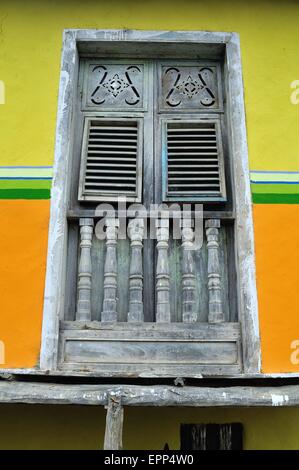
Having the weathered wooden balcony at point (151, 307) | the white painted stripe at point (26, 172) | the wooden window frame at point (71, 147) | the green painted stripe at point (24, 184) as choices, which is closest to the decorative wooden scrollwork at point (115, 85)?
the wooden window frame at point (71, 147)

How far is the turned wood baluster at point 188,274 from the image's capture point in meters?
4.62

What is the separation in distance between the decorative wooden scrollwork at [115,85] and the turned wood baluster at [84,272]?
1263mm

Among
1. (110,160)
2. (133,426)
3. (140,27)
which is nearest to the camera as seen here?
(133,426)

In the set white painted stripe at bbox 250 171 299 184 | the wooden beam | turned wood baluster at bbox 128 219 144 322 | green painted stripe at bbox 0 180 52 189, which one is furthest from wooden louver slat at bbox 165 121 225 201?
the wooden beam

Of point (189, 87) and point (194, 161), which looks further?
point (189, 87)

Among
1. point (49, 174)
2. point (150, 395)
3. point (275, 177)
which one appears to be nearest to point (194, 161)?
point (275, 177)

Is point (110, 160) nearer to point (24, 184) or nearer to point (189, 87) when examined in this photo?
point (24, 184)

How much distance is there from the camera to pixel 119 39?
5.30 m

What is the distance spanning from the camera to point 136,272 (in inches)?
185

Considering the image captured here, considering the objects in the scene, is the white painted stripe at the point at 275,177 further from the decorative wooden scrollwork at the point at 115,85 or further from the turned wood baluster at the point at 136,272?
the decorative wooden scrollwork at the point at 115,85

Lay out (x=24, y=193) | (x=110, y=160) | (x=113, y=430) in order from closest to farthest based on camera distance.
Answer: (x=113, y=430)
(x=24, y=193)
(x=110, y=160)

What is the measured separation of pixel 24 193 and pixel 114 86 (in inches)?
55.2

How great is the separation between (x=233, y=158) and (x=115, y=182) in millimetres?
1048
